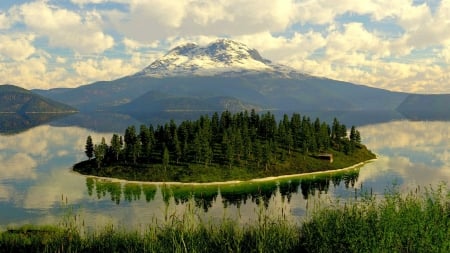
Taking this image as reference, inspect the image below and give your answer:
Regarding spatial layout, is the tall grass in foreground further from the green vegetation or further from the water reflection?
the green vegetation

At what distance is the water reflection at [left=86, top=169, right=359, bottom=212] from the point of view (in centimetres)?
13438

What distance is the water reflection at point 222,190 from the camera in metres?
134

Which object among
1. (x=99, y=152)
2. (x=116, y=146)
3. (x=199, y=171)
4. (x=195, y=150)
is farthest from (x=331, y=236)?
(x=99, y=152)

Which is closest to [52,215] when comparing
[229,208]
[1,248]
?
[229,208]

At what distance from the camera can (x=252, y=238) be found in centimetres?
3484

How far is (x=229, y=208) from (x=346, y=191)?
48.8 metres

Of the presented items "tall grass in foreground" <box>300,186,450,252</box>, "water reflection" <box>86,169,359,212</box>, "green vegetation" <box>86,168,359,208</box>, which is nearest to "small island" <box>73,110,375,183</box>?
"green vegetation" <box>86,168,359,208</box>

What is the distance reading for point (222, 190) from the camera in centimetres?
14675

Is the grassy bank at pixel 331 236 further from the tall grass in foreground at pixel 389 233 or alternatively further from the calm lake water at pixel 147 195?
the calm lake water at pixel 147 195

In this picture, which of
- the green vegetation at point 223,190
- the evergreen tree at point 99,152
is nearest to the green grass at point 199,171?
the evergreen tree at point 99,152

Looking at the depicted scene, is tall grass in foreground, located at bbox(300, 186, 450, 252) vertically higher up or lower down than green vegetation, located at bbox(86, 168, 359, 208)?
higher up

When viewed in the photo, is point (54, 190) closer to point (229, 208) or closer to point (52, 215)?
point (52, 215)

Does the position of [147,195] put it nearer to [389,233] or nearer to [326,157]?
[326,157]

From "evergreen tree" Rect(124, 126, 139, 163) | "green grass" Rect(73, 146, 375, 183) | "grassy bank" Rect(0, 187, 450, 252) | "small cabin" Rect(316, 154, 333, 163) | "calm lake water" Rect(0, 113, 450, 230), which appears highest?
"grassy bank" Rect(0, 187, 450, 252)
